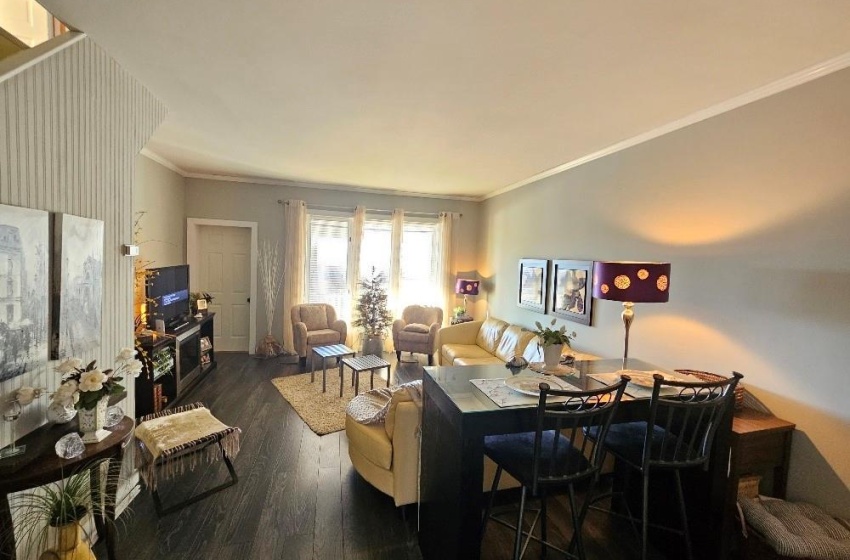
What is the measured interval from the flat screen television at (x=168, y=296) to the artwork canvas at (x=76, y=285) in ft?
5.78

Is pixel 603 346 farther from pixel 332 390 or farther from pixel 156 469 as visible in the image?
pixel 156 469

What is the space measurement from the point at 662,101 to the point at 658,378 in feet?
6.40

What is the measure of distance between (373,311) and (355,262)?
2.77ft

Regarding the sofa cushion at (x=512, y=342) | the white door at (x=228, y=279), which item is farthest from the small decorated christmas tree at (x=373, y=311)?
the sofa cushion at (x=512, y=342)

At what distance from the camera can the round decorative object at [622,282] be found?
7.93 ft

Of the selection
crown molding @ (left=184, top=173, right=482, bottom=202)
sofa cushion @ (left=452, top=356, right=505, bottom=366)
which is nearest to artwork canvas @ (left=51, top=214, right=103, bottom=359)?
sofa cushion @ (left=452, top=356, right=505, bottom=366)

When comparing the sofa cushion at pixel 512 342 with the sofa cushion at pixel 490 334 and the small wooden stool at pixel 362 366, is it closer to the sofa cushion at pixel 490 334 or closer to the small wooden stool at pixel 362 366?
the sofa cushion at pixel 490 334

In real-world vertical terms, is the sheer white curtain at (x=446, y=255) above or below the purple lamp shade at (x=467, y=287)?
above

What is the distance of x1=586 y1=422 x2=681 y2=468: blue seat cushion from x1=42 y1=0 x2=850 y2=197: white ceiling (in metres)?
1.88

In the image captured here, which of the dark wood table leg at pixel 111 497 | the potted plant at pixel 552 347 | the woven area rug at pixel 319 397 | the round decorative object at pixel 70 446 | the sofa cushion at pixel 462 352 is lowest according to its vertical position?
the woven area rug at pixel 319 397

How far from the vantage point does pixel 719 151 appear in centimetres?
256

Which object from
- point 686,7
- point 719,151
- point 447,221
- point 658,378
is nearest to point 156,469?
point 658,378

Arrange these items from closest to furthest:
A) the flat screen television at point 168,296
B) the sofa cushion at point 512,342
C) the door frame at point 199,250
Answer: the flat screen television at point 168,296, the sofa cushion at point 512,342, the door frame at point 199,250

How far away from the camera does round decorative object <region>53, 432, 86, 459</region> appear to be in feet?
4.93
